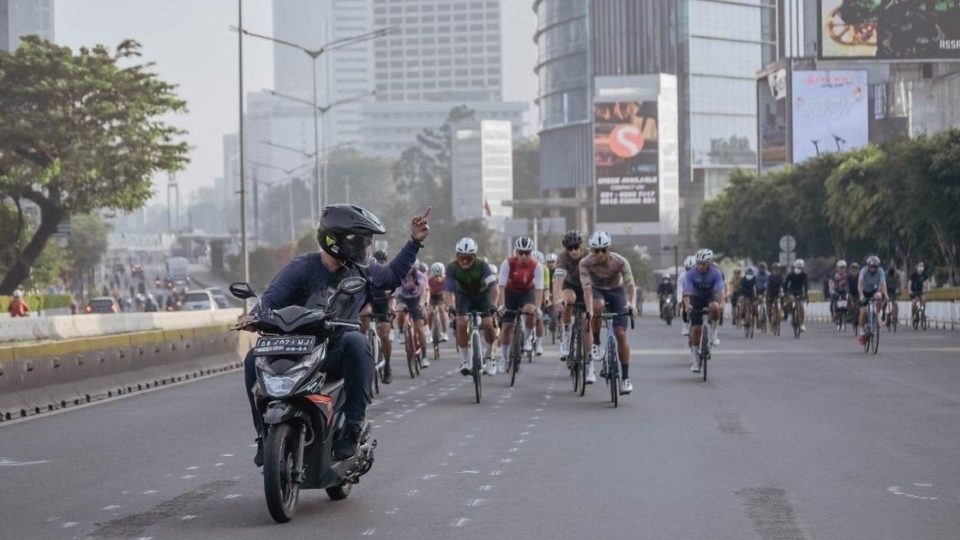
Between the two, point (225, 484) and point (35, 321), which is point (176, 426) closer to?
point (225, 484)

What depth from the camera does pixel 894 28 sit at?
2527 inches

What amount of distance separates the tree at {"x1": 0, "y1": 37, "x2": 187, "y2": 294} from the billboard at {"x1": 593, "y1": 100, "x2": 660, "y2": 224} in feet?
257

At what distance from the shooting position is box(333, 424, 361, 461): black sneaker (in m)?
10.7

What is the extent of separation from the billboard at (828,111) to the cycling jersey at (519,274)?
87989 millimetres

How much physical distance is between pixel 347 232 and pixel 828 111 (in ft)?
337

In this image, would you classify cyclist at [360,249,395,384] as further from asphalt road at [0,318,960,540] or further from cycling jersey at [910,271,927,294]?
cycling jersey at [910,271,927,294]

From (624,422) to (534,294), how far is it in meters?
5.98

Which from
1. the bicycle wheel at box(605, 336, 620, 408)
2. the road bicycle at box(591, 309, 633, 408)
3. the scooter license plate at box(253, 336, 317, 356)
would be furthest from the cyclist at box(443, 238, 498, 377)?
the scooter license plate at box(253, 336, 317, 356)

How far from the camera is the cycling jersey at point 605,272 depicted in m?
19.6

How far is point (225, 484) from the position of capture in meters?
12.3

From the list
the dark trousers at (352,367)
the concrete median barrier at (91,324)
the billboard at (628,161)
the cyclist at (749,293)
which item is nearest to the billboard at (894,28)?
the cyclist at (749,293)

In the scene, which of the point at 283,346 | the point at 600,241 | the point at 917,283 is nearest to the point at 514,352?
the point at 600,241

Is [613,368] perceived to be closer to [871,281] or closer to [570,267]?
[570,267]

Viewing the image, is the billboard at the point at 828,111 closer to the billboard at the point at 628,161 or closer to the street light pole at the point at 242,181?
the billboard at the point at 628,161
